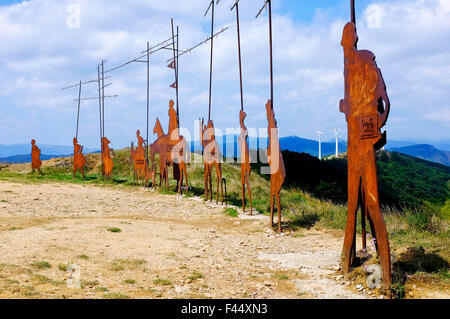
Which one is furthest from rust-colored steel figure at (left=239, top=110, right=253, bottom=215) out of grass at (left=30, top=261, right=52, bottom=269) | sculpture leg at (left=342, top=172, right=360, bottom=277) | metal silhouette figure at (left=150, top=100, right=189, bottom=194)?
grass at (left=30, top=261, right=52, bottom=269)

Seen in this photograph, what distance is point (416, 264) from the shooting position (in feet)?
19.7

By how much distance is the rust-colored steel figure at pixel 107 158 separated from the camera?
21.0 metres

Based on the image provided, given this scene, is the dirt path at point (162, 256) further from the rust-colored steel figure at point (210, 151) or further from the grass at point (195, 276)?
the rust-colored steel figure at point (210, 151)

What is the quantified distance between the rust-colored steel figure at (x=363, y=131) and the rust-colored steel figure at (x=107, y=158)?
1672cm

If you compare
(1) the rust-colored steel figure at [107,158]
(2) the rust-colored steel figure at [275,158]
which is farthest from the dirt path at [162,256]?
(1) the rust-colored steel figure at [107,158]

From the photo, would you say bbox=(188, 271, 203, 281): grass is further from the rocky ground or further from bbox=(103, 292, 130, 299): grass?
bbox=(103, 292, 130, 299): grass

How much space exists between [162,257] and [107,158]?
15197mm

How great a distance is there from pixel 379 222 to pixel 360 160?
97 centimetres

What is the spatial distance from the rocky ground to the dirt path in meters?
0.01

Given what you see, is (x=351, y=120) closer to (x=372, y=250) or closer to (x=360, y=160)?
(x=360, y=160)

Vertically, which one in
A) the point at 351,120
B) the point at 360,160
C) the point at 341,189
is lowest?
the point at 341,189

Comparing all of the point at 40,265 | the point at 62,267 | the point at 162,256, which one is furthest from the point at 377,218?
the point at 40,265

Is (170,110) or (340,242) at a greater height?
(170,110)
